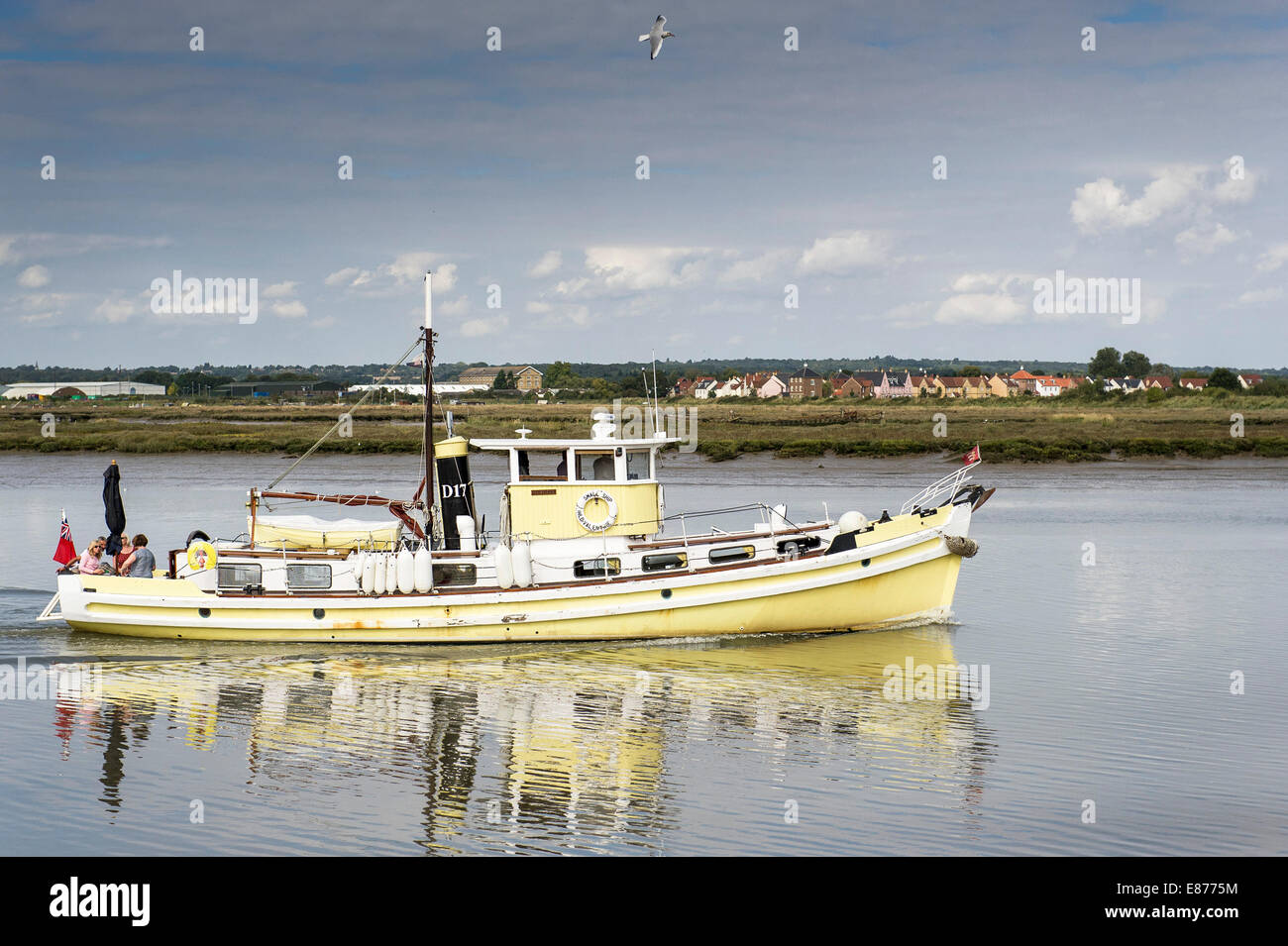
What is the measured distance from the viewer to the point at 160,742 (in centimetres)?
1631

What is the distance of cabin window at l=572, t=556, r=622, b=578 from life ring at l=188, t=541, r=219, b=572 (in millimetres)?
6808

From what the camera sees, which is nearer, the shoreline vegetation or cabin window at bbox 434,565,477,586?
cabin window at bbox 434,565,477,586

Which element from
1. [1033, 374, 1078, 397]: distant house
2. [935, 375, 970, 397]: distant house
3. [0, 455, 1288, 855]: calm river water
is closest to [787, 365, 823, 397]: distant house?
[935, 375, 970, 397]: distant house

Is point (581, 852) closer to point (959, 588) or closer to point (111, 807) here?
point (111, 807)

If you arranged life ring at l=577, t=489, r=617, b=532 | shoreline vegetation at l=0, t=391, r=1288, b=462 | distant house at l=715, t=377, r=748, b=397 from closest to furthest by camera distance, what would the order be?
life ring at l=577, t=489, r=617, b=532, shoreline vegetation at l=0, t=391, r=1288, b=462, distant house at l=715, t=377, r=748, b=397

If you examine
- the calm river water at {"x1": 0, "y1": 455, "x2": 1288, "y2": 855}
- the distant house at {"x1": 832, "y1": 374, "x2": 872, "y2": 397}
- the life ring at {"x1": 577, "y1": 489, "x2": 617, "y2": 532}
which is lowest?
the calm river water at {"x1": 0, "y1": 455, "x2": 1288, "y2": 855}

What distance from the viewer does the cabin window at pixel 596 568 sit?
22656mm

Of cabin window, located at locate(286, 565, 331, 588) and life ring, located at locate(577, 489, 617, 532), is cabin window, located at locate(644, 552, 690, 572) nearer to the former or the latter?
life ring, located at locate(577, 489, 617, 532)

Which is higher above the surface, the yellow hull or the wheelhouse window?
the wheelhouse window

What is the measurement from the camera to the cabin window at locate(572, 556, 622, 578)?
74.3 ft

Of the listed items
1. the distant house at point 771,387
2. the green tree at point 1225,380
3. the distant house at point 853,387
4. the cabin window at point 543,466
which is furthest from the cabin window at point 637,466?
the distant house at point 853,387
